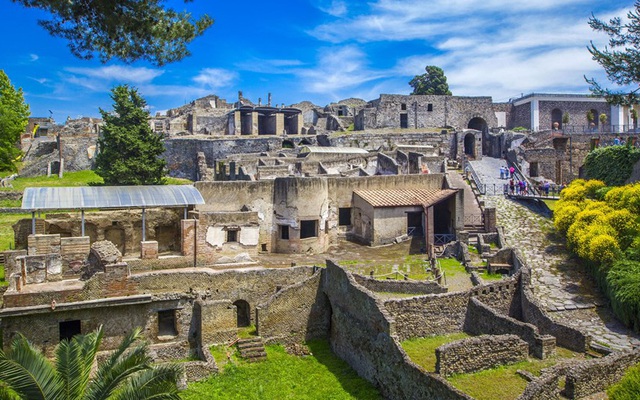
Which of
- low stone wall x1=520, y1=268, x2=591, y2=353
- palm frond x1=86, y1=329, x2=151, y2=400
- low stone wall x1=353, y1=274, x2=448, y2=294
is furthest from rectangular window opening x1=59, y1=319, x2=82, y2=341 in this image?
low stone wall x1=520, y1=268, x2=591, y2=353

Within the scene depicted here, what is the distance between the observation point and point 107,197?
22969mm

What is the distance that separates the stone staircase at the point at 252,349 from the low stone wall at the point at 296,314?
0.49 m

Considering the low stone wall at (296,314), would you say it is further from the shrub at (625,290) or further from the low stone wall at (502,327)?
the shrub at (625,290)

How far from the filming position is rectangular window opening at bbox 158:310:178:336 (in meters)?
20.1

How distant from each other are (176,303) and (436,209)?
15.9m

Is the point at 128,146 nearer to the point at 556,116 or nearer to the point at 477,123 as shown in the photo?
the point at 477,123

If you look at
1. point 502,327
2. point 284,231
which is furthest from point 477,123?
point 502,327

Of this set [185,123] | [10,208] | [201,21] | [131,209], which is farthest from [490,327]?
[185,123]

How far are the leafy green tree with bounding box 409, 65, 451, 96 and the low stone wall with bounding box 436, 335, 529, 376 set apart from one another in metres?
52.5

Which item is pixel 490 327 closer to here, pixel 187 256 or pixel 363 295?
pixel 363 295

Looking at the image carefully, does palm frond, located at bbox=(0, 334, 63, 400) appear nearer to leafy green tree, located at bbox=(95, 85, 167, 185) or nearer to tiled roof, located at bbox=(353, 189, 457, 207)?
tiled roof, located at bbox=(353, 189, 457, 207)

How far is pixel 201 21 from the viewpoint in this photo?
13805mm

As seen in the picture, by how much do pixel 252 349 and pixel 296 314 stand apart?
224cm

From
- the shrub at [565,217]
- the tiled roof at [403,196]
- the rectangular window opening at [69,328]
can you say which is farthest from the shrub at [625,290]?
the rectangular window opening at [69,328]
